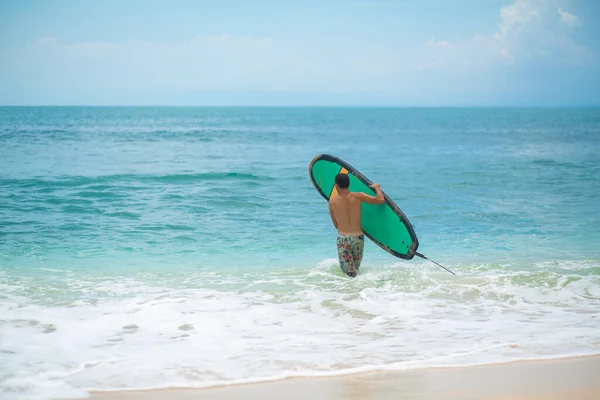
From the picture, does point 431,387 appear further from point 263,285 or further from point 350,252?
point 263,285

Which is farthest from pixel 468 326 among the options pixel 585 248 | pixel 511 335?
pixel 585 248

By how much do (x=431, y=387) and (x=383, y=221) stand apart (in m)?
3.38

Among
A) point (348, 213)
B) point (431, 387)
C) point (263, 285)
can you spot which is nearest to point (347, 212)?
point (348, 213)

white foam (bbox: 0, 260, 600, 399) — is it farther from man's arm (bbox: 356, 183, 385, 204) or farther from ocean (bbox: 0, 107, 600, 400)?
man's arm (bbox: 356, 183, 385, 204)

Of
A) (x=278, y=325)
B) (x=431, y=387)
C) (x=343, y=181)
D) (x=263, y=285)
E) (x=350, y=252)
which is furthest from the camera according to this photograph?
(x=263, y=285)

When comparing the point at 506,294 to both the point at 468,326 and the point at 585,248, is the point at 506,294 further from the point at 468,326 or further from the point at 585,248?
the point at 585,248

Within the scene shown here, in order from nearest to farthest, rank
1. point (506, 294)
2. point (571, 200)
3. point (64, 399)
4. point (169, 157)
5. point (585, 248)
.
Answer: point (64, 399) < point (506, 294) < point (585, 248) < point (571, 200) < point (169, 157)

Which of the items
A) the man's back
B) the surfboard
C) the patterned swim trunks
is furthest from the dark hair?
the patterned swim trunks

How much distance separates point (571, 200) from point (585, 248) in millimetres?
5178

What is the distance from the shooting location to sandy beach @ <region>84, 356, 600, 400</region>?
14.3 feet

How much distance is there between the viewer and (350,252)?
24.9 feet

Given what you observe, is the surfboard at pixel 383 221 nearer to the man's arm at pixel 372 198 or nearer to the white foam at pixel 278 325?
the man's arm at pixel 372 198

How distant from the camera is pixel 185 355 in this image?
529 centimetres

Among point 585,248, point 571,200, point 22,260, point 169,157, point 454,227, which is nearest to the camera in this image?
point 22,260
